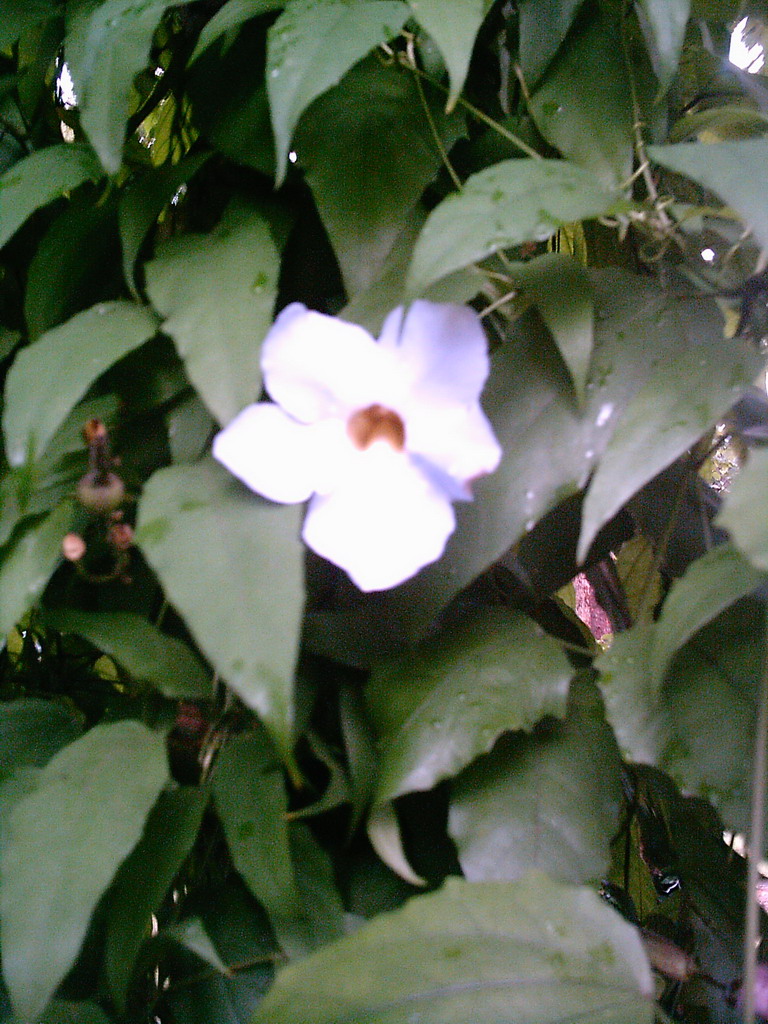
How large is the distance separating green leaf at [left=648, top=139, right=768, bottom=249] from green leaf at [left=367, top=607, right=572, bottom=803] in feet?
0.85

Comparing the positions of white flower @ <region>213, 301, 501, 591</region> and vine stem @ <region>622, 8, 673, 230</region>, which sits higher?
vine stem @ <region>622, 8, 673, 230</region>

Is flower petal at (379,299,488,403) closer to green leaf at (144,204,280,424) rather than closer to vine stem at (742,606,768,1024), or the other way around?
green leaf at (144,204,280,424)

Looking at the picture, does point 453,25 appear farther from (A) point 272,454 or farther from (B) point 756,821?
(B) point 756,821

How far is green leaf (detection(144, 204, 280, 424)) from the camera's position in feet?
1.35

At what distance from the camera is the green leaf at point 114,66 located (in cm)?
46

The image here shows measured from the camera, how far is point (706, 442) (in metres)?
0.58

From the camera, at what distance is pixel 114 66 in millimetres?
462

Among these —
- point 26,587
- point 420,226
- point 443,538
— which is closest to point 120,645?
point 26,587

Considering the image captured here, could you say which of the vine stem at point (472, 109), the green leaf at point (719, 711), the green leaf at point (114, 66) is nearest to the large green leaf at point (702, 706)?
the green leaf at point (719, 711)

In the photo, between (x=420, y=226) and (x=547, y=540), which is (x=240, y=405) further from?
(x=547, y=540)

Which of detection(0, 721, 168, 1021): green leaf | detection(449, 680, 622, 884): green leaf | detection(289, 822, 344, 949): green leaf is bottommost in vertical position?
detection(289, 822, 344, 949): green leaf

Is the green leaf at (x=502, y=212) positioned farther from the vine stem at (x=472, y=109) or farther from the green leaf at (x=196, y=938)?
the green leaf at (x=196, y=938)

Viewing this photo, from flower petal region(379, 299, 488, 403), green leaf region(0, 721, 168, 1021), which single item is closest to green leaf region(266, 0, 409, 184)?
flower petal region(379, 299, 488, 403)

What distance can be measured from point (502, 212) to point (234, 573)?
0.75 feet
